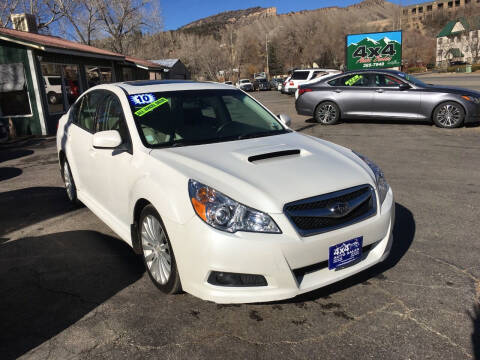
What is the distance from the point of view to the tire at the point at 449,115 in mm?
10547

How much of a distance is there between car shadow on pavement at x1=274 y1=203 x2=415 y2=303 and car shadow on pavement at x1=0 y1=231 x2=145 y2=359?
1.54 metres

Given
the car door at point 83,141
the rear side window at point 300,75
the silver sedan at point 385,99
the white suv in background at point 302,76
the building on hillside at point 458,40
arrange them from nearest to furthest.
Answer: the car door at point 83,141, the silver sedan at point 385,99, the white suv in background at point 302,76, the rear side window at point 300,75, the building on hillside at point 458,40

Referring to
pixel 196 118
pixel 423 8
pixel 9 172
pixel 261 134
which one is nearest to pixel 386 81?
pixel 261 134

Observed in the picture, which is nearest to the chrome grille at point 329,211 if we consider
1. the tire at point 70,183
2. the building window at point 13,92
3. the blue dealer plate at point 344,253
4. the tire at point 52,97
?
the blue dealer plate at point 344,253

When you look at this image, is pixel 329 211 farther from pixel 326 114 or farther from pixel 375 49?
pixel 375 49

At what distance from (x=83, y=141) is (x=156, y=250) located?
2.04 meters

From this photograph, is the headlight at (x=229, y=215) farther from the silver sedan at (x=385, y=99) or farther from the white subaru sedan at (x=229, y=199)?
the silver sedan at (x=385, y=99)

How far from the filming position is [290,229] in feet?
8.27

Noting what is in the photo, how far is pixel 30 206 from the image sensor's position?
5641 mm

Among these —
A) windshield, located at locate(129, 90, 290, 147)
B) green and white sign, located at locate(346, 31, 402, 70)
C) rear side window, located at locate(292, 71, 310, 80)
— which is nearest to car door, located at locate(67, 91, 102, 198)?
windshield, located at locate(129, 90, 290, 147)

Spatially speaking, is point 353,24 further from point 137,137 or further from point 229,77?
point 137,137

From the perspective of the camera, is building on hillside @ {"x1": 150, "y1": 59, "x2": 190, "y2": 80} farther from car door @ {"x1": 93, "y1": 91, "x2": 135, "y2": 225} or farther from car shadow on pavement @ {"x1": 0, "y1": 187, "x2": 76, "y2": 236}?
car door @ {"x1": 93, "y1": 91, "x2": 135, "y2": 225}

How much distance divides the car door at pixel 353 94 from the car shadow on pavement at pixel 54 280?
9.43m

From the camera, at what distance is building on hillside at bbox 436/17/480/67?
100 metres
